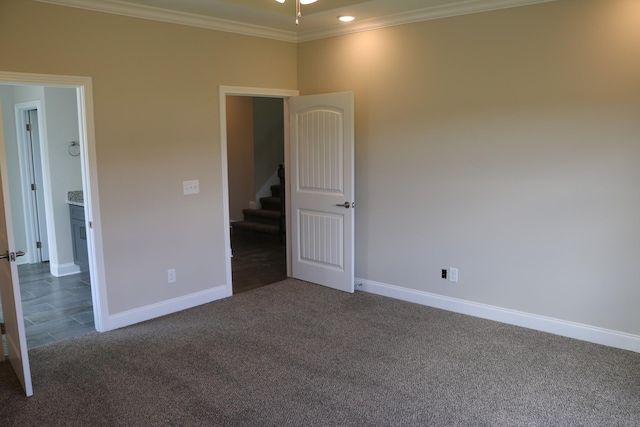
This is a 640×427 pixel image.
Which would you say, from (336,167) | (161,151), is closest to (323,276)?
(336,167)

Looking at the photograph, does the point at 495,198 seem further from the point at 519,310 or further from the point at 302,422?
the point at 302,422

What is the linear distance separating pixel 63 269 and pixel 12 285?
300 cm

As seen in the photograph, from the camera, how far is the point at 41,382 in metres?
3.05

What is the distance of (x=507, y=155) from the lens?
12.4ft

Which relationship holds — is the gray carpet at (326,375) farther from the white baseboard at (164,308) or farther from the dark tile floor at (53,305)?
the dark tile floor at (53,305)

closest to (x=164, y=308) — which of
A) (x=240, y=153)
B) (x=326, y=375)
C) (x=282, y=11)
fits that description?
(x=326, y=375)

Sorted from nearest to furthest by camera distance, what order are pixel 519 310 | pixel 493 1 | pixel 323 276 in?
pixel 493 1, pixel 519 310, pixel 323 276

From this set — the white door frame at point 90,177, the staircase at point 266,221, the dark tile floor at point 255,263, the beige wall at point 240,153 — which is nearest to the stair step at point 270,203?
the staircase at point 266,221

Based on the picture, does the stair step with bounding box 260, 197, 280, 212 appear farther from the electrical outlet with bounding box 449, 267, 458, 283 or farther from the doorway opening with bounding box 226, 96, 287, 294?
the electrical outlet with bounding box 449, 267, 458, 283

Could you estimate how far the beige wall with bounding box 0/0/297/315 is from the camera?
3408 mm

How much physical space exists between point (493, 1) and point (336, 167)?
1.96m

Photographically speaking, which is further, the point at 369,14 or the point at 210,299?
the point at 210,299

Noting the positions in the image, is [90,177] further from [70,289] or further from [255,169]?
[255,169]

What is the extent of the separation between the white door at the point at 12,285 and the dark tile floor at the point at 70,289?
74cm
